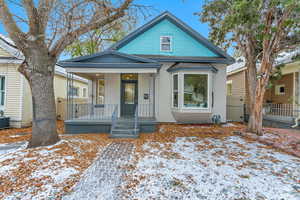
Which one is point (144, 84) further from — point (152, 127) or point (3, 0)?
point (3, 0)

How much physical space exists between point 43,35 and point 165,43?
669 centimetres

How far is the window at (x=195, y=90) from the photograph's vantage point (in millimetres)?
8148

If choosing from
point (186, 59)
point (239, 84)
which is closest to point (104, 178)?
point (186, 59)

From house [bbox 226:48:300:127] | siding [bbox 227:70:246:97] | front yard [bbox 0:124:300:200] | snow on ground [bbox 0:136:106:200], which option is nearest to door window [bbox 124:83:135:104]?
front yard [bbox 0:124:300:200]

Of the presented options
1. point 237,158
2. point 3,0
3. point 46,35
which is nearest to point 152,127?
point 237,158

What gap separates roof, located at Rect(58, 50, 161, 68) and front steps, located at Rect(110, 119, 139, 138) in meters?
2.75

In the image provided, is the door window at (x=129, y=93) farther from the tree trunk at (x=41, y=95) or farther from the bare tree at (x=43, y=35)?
the tree trunk at (x=41, y=95)

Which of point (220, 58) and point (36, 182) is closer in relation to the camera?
point (36, 182)

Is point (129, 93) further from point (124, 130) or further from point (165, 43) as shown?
point (165, 43)

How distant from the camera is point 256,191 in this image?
279cm

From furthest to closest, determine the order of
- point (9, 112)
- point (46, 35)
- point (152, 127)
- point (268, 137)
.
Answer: point (9, 112) < point (152, 127) < point (268, 137) < point (46, 35)

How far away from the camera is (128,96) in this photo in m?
9.02

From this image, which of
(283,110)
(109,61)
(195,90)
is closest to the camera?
(109,61)

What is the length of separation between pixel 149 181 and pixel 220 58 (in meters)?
8.80
